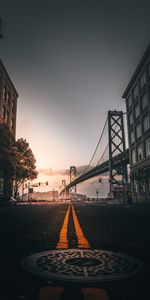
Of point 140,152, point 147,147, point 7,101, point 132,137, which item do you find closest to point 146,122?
point 147,147

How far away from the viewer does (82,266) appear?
2.64 metres

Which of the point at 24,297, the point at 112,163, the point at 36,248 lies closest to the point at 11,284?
the point at 24,297

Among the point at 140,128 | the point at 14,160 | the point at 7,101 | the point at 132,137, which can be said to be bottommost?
the point at 14,160

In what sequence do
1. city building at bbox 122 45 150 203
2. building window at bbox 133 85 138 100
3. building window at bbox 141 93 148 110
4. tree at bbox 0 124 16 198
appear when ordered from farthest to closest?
1. building window at bbox 133 85 138 100
2. building window at bbox 141 93 148 110
3. city building at bbox 122 45 150 203
4. tree at bbox 0 124 16 198

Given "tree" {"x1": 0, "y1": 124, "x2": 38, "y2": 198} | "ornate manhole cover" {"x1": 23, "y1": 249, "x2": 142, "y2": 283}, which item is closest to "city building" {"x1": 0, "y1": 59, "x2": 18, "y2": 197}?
"tree" {"x1": 0, "y1": 124, "x2": 38, "y2": 198}

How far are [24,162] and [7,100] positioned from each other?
14835 mm

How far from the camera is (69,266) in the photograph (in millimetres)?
2674

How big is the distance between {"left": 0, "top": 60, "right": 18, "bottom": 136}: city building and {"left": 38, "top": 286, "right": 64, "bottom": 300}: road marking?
4612 centimetres

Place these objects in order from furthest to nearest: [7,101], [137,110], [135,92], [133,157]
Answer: [7,101]
[133,157]
[135,92]
[137,110]

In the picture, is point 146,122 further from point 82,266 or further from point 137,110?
point 82,266

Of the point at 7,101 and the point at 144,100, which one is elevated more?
the point at 7,101

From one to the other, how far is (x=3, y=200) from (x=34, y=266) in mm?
25481

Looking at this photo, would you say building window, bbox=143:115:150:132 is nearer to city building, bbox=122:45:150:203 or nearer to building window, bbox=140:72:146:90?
city building, bbox=122:45:150:203

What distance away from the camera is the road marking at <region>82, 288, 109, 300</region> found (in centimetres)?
188
